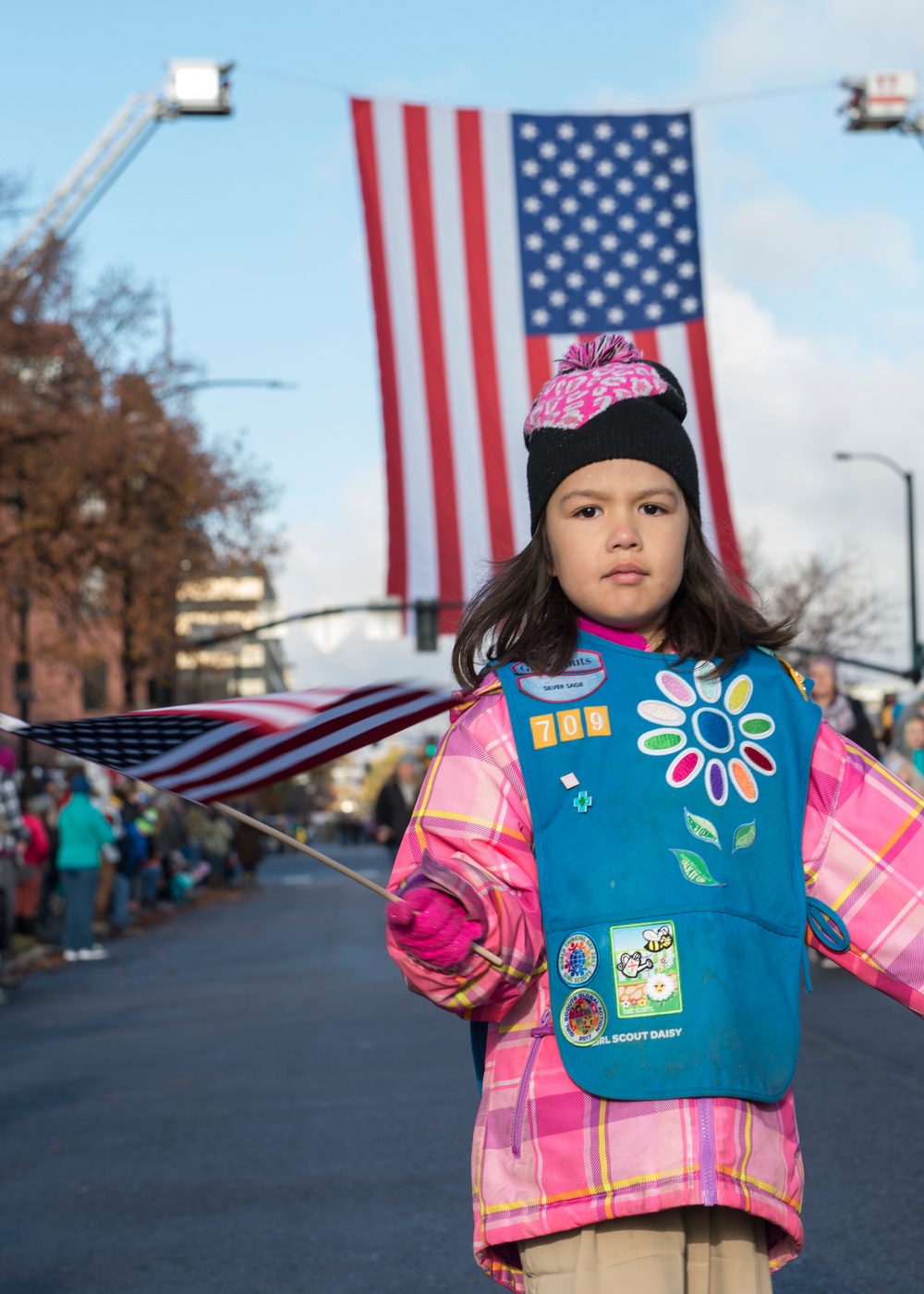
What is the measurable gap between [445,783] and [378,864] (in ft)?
158

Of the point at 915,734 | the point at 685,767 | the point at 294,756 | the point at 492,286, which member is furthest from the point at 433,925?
the point at 492,286

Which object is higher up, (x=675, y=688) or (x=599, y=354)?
(x=599, y=354)

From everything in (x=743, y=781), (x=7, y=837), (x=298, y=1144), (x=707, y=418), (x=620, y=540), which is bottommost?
(x=298, y=1144)

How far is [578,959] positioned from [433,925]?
0.24 metres

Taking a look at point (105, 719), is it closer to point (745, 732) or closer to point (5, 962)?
point (745, 732)

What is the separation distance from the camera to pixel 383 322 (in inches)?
519

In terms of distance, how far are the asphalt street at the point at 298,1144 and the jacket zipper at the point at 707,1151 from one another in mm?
2765

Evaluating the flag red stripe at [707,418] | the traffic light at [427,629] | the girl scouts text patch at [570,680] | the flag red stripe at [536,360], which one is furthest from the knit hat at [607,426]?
the traffic light at [427,629]

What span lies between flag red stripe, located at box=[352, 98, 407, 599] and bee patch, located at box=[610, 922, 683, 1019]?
10.7m

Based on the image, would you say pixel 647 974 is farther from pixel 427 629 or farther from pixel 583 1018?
pixel 427 629

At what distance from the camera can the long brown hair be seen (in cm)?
263

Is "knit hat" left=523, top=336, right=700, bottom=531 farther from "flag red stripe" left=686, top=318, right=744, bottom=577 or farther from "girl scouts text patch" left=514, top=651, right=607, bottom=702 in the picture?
"flag red stripe" left=686, top=318, right=744, bottom=577

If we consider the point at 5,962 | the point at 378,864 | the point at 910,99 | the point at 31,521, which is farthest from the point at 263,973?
the point at 378,864

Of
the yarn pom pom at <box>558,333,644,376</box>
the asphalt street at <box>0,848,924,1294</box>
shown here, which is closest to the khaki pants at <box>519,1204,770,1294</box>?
the yarn pom pom at <box>558,333,644,376</box>
